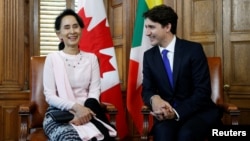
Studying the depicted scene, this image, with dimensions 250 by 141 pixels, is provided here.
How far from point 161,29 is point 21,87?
172cm

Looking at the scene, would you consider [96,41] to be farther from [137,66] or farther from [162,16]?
[162,16]

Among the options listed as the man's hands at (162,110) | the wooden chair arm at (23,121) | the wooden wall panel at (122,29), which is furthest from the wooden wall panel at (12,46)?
the man's hands at (162,110)

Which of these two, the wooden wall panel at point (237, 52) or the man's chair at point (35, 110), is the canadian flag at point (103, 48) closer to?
the man's chair at point (35, 110)

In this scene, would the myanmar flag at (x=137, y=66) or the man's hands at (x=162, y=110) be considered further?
the myanmar flag at (x=137, y=66)

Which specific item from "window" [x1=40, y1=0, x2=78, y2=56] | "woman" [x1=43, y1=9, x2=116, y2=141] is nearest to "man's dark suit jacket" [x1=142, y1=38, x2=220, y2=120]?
"woman" [x1=43, y1=9, x2=116, y2=141]

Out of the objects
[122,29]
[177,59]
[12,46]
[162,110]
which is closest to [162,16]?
[177,59]

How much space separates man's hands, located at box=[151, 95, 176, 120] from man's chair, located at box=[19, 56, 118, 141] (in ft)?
1.02

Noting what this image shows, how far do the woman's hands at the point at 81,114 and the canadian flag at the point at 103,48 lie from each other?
88 cm

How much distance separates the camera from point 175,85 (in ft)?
7.13

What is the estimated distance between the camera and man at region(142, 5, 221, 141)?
204cm

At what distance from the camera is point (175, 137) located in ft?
6.49

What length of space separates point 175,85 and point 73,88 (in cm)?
68

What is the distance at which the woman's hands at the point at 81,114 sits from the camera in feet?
6.66

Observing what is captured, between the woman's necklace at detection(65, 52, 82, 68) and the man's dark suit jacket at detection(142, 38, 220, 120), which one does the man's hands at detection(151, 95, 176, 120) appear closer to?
the man's dark suit jacket at detection(142, 38, 220, 120)
